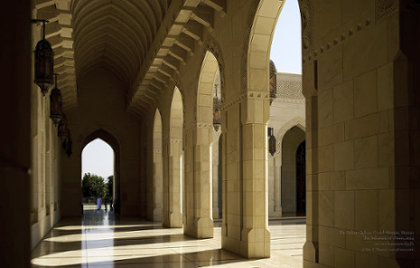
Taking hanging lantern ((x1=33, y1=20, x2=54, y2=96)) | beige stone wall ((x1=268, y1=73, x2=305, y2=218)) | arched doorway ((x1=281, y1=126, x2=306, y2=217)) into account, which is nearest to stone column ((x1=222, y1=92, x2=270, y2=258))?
hanging lantern ((x1=33, y1=20, x2=54, y2=96))

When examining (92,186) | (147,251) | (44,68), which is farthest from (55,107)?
(92,186)

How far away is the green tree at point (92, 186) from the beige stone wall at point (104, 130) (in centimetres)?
2797

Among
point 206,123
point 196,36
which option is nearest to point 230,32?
point 196,36

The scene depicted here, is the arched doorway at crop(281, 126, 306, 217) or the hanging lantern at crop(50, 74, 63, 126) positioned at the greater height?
the hanging lantern at crop(50, 74, 63, 126)

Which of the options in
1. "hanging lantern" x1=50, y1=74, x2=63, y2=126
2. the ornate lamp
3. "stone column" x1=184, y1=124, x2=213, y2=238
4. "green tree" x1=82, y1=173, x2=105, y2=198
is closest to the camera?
"hanging lantern" x1=50, y1=74, x2=63, y2=126

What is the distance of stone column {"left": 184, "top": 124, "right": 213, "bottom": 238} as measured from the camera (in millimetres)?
11039

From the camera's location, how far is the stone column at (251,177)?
7.69 meters

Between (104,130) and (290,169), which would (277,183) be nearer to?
A: (290,169)

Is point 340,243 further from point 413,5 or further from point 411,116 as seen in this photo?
point 413,5

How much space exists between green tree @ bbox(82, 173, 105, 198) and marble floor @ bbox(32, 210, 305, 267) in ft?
125

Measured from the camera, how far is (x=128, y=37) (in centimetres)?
1683

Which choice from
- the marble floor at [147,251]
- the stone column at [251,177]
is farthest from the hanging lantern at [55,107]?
the stone column at [251,177]
